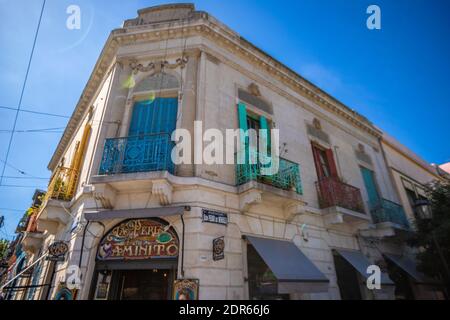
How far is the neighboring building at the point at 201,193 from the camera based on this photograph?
5.08m

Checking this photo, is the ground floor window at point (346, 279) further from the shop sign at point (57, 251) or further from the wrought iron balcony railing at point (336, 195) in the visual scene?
the shop sign at point (57, 251)

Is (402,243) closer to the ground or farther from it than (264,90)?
closer to the ground

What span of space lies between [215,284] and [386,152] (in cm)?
1263

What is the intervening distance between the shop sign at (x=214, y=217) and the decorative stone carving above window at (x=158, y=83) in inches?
149

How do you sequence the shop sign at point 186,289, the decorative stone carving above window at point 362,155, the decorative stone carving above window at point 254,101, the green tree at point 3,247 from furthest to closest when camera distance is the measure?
the green tree at point 3,247 < the decorative stone carving above window at point 362,155 < the decorative stone carving above window at point 254,101 < the shop sign at point 186,289

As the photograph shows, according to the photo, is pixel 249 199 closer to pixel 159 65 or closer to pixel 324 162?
pixel 159 65

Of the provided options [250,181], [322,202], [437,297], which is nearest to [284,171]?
[250,181]

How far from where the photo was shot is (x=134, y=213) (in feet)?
16.9

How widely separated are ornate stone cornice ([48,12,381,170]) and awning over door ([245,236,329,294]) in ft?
18.6

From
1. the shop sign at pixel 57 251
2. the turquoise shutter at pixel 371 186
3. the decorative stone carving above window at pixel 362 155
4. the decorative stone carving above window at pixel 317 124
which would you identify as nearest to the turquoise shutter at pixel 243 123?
the decorative stone carving above window at pixel 317 124

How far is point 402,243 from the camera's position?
969 centimetres

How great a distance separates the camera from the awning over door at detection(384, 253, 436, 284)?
8117 mm

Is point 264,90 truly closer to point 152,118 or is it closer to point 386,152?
point 152,118

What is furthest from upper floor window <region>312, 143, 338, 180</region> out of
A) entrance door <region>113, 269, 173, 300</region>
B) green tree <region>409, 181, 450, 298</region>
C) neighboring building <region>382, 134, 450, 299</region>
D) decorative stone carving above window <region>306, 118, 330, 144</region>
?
entrance door <region>113, 269, 173, 300</region>
